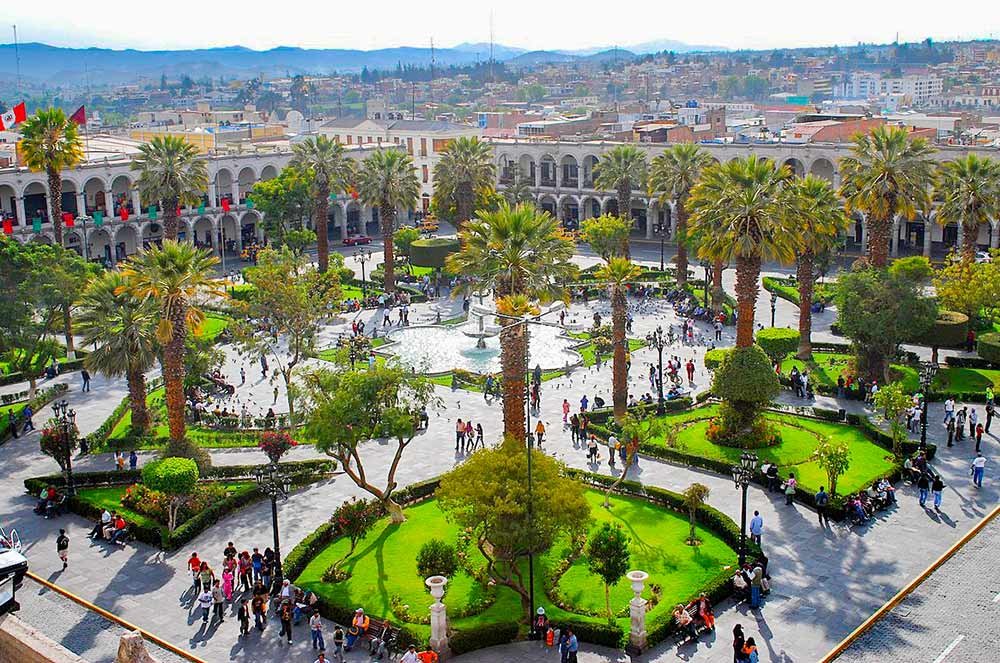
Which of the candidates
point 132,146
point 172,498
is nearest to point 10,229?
point 132,146

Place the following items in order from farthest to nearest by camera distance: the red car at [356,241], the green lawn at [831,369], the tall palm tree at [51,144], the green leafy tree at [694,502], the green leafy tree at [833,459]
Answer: the red car at [356,241] → the tall palm tree at [51,144] → the green lawn at [831,369] → the green leafy tree at [833,459] → the green leafy tree at [694,502]

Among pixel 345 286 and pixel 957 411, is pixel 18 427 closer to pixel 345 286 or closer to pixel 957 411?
pixel 345 286

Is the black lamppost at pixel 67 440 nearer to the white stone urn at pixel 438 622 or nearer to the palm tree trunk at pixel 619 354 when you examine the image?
the white stone urn at pixel 438 622

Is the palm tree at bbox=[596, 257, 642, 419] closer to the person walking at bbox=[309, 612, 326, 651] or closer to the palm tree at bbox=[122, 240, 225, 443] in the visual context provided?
the palm tree at bbox=[122, 240, 225, 443]

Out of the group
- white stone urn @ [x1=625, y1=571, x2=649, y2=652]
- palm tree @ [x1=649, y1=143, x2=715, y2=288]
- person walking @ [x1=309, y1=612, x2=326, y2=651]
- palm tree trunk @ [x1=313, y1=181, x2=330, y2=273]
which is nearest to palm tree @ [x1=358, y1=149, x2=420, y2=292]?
palm tree trunk @ [x1=313, y1=181, x2=330, y2=273]

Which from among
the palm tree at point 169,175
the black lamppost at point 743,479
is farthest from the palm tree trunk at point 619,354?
the palm tree at point 169,175
